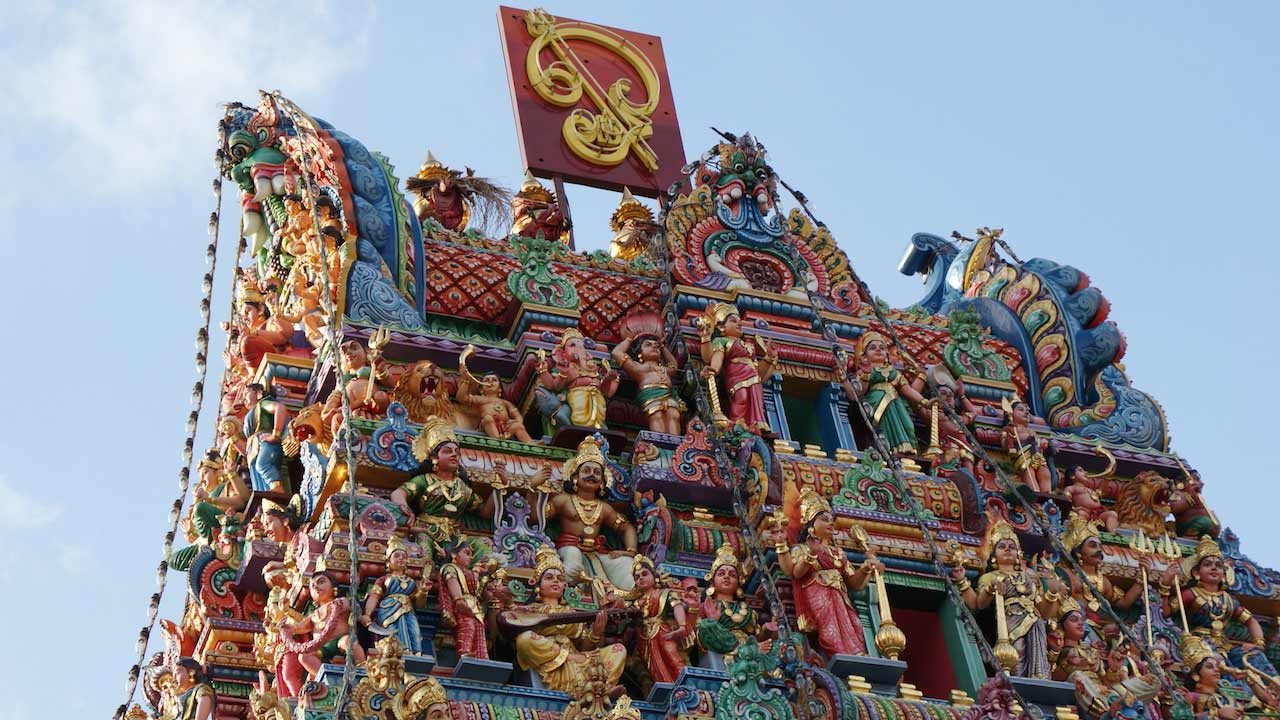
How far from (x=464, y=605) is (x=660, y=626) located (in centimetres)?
155

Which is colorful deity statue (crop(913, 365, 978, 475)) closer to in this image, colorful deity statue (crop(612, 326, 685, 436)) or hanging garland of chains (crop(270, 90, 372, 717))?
colorful deity statue (crop(612, 326, 685, 436))

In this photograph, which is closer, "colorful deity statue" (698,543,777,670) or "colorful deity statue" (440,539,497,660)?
"colorful deity statue" (440,539,497,660)

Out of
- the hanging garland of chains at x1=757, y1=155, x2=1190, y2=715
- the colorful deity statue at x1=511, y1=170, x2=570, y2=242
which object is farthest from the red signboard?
the hanging garland of chains at x1=757, y1=155, x2=1190, y2=715

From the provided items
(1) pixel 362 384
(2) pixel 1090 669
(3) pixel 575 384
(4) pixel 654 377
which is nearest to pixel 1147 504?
(2) pixel 1090 669

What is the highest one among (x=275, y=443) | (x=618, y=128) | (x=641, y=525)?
(x=618, y=128)

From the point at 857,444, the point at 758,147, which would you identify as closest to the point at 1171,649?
the point at 857,444

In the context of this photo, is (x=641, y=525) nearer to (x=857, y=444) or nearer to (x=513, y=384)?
(x=513, y=384)

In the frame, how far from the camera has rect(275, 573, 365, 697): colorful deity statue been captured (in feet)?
56.1

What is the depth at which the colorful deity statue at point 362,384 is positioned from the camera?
61.8 ft

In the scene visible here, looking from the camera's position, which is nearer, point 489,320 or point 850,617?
point 850,617

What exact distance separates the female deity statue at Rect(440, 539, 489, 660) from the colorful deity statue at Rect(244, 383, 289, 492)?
Answer: 233 cm

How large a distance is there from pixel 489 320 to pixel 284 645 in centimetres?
430

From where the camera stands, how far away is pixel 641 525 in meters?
18.9

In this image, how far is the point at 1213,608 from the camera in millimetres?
20703
